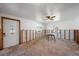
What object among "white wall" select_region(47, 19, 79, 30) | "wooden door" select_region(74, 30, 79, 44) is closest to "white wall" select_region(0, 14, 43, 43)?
"white wall" select_region(47, 19, 79, 30)

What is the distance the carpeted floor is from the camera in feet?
8.87

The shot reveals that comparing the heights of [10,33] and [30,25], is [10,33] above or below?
below

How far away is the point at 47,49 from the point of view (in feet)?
8.87

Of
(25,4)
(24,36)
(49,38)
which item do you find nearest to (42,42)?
(49,38)

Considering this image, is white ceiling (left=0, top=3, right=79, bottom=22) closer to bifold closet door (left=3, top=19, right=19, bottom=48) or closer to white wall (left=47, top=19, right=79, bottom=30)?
white wall (left=47, top=19, right=79, bottom=30)

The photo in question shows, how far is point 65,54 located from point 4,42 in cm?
118

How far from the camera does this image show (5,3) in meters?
2.64

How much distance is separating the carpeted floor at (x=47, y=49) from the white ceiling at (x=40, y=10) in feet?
1.60

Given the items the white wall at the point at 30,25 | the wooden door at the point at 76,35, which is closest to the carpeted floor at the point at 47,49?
the wooden door at the point at 76,35

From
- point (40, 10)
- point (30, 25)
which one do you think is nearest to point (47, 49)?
point (30, 25)

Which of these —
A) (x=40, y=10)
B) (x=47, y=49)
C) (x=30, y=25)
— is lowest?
(x=47, y=49)

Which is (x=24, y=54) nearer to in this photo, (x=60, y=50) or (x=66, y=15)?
(x=60, y=50)

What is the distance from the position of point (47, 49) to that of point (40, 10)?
754 mm

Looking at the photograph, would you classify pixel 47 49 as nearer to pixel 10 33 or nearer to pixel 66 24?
pixel 66 24
